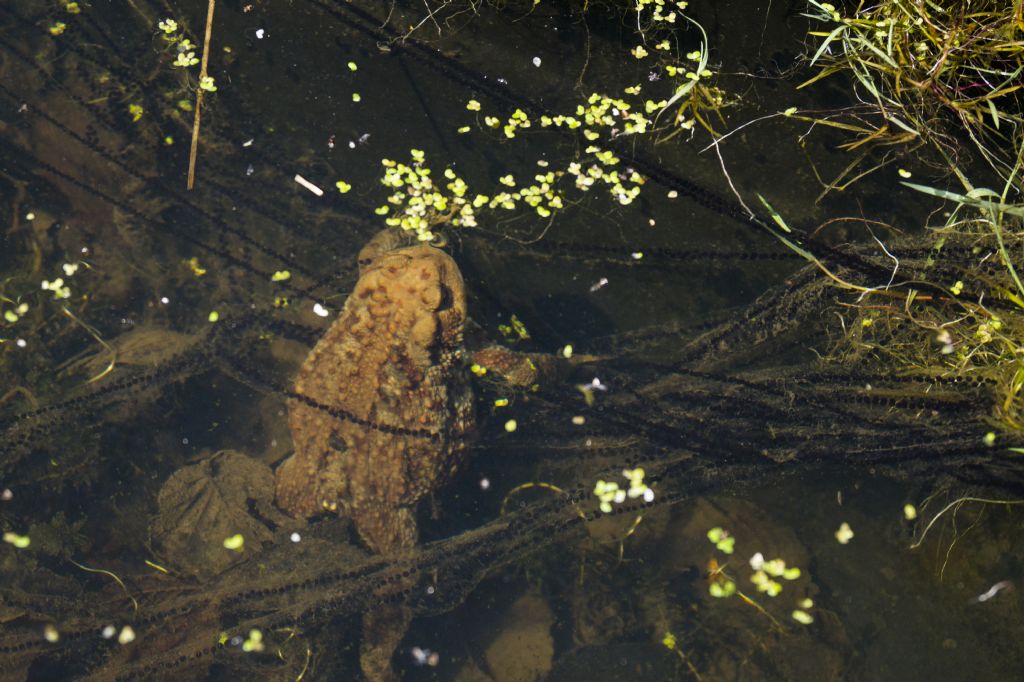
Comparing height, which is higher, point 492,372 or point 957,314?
point 957,314

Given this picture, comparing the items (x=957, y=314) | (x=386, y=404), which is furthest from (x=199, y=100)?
(x=957, y=314)

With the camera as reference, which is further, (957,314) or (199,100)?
(199,100)

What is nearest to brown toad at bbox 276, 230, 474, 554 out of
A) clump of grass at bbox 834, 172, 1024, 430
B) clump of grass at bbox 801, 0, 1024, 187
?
clump of grass at bbox 834, 172, 1024, 430

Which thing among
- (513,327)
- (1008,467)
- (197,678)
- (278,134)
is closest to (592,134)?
(513,327)

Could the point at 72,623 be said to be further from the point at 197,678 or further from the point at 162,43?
the point at 162,43

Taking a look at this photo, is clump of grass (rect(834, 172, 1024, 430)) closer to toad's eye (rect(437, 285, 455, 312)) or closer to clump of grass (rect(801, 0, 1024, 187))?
clump of grass (rect(801, 0, 1024, 187))

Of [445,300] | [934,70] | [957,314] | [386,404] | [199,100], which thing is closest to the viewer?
[934,70]

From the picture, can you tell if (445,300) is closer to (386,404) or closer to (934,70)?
(386,404)
